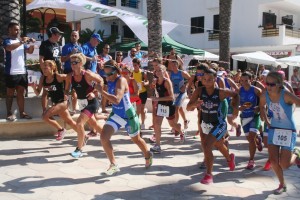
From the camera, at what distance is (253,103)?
6.39 m

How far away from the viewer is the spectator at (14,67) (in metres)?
7.34

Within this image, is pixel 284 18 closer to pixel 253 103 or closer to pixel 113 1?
pixel 113 1

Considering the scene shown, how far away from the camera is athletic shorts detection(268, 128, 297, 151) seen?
190 inches

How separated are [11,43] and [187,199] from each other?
463cm

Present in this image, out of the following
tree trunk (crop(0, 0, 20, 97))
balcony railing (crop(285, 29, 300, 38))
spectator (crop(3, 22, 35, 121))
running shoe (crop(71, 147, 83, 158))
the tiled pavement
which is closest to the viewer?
the tiled pavement

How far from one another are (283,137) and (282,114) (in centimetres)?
29

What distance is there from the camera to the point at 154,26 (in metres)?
12.4

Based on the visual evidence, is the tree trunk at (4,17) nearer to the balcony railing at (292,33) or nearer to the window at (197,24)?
the window at (197,24)

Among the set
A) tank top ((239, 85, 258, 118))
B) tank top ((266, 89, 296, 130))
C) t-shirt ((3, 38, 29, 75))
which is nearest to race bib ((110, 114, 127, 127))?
tank top ((266, 89, 296, 130))

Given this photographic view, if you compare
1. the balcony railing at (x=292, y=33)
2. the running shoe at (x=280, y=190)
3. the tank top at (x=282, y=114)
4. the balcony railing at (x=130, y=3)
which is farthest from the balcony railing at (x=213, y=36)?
the running shoe at (x=280, y=190)

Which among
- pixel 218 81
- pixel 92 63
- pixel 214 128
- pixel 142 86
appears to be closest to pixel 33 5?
pixel 92 63

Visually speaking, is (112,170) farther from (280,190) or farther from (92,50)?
(92,50)

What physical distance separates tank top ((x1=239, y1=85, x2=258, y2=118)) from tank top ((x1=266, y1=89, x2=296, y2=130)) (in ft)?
4.41

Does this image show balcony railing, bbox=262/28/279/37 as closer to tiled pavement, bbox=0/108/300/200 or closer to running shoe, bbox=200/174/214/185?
tiled pavement, bbox=0/108/300/200
